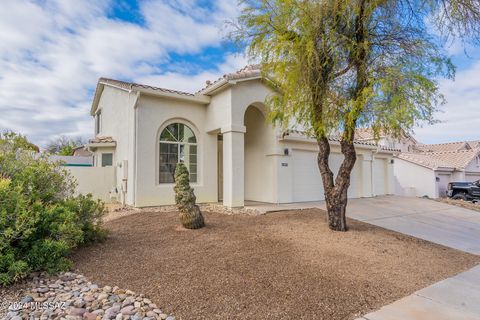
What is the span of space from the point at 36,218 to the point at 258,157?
10.0 meters

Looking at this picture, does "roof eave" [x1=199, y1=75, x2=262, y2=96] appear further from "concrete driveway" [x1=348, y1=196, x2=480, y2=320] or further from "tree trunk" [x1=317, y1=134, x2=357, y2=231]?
"concrete driveway" [x1=348, y1=196, x2=480, y2=320]

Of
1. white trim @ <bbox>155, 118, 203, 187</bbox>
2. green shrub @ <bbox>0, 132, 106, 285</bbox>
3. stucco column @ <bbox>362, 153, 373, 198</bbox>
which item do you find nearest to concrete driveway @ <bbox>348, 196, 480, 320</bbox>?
stucco column @ <bbox>362, 153, 373, 198</bbox>

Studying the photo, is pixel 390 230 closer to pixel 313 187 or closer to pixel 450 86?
pixel 450 86

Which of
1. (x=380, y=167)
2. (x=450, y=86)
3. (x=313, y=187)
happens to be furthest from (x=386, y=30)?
(x=380, y=167)

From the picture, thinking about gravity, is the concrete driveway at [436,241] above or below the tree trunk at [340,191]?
below

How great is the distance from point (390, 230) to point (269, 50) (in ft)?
22.2

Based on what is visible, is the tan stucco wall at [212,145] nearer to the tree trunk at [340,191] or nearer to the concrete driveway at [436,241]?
the concrete driveway at [436,241]

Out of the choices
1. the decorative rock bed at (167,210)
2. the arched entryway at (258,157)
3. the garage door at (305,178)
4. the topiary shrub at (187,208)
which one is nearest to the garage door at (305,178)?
the garage door at (305,178)

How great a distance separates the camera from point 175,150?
11992mm

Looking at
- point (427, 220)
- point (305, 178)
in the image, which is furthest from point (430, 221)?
point (305, 178)

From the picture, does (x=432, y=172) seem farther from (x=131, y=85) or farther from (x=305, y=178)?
(x=131, y=85)

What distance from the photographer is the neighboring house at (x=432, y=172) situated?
23484 mm

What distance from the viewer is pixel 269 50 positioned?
25.8 ft

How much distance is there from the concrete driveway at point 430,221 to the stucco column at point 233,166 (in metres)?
4.43
